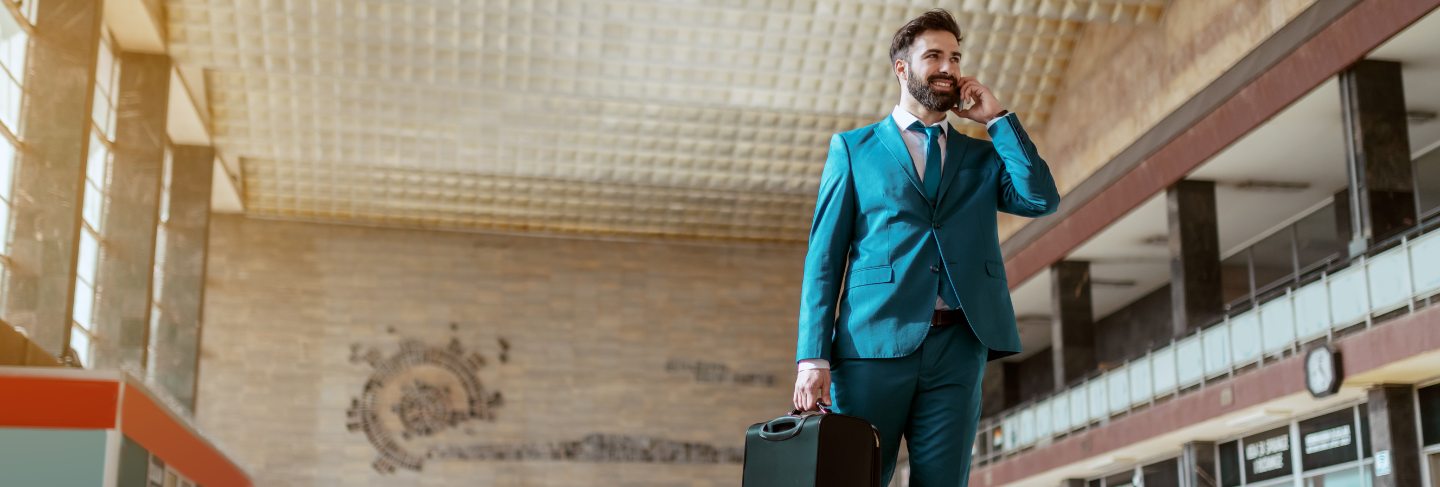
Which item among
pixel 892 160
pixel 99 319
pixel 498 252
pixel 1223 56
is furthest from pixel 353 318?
pixel 892 160

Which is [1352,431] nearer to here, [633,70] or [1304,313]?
[1304,313]

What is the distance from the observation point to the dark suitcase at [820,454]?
140 inches

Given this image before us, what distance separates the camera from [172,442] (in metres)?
14.5

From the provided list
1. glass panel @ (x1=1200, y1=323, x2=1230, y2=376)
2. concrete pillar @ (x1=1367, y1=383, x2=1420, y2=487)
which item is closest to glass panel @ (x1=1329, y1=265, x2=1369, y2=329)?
concrete pillar @ (x1=1367, y1=383, x2=1420, y2=487)

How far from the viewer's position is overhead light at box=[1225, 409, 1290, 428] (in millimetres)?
18328

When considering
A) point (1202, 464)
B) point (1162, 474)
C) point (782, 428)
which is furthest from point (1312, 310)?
point (782, 428)

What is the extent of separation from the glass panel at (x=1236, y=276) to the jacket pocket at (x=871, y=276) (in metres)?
23.9

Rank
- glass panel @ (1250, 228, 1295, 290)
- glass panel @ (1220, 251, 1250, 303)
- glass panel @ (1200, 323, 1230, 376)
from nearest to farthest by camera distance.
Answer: glass panel @ (1200, 323, 1230, 376)
glass panel @ (1250, 228, 1295, 290)
glass panel @ (1220, 251, 1250, 303)

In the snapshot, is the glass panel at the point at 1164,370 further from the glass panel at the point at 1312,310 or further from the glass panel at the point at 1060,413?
→ the glass panel at the point at 1312,310

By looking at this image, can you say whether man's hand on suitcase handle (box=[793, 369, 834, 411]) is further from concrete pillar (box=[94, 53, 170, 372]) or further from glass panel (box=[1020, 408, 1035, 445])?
glass panel (box=[1020, 408, 1035, 445])

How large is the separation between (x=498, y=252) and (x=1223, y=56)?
54.3 ft

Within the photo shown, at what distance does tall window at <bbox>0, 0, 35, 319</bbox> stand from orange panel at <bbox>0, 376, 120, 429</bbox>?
6032mm

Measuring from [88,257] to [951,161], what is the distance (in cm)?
2077

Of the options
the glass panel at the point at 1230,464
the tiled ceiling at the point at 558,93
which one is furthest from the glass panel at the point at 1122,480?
the tiled ceiling at the point at 558,93
